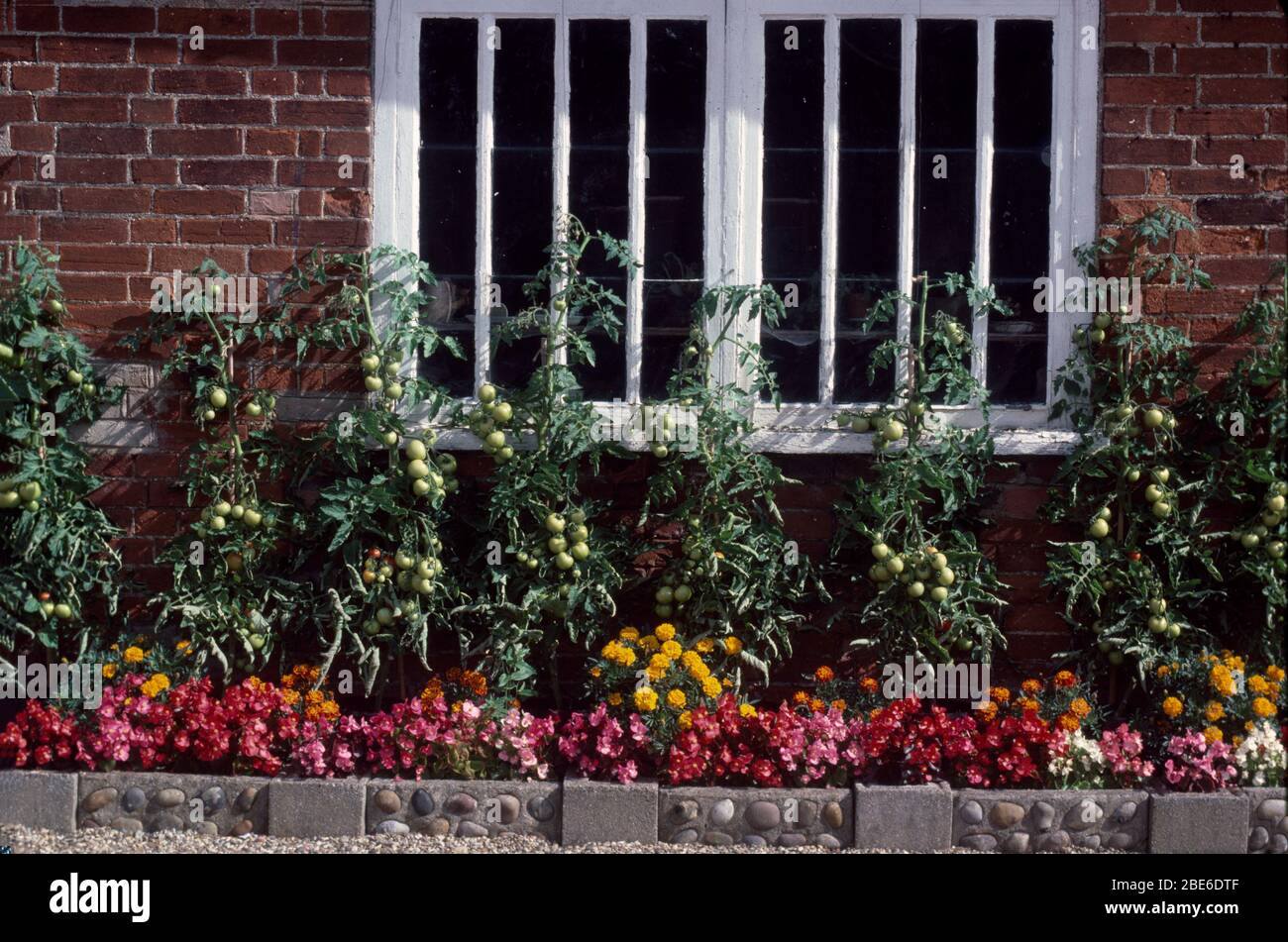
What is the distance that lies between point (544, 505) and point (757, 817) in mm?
1275

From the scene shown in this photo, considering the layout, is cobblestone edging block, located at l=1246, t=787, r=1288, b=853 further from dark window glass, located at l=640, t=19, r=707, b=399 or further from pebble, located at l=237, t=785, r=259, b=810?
pebble, located at l=237, t=785, r=259, b=810

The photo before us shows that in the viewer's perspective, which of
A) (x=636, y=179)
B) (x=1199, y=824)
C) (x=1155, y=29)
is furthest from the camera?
(x=636, y=179)

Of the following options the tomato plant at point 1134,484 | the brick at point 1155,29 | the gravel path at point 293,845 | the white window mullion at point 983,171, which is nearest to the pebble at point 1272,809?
the tomato plant at point 1134,484

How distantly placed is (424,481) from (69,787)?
1507 millimetres

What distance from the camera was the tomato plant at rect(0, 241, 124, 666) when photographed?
4.69 m

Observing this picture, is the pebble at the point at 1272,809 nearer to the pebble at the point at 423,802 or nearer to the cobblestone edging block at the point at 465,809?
the cobblestone edging block at the point at 465,809

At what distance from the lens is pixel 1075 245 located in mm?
4945

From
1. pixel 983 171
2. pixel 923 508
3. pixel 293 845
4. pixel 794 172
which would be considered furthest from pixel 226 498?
pixel 983 171

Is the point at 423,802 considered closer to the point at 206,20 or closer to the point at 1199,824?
the point at 1199,824

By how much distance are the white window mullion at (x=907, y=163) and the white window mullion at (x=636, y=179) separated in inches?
37.0

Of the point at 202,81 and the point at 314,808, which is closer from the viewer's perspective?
the point at 314,808

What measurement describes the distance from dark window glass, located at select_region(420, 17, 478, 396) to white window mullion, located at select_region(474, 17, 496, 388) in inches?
1.3

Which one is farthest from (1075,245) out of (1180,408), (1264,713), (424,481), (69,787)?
(69,787)

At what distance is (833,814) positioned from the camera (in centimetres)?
437
